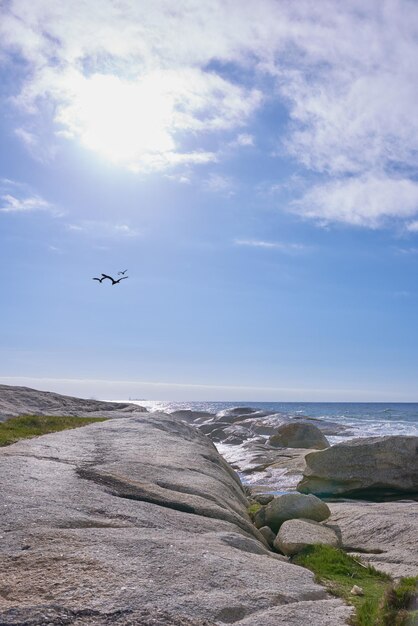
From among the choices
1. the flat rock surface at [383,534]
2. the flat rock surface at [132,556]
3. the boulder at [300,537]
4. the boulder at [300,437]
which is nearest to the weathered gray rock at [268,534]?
the boulder at [300,537]

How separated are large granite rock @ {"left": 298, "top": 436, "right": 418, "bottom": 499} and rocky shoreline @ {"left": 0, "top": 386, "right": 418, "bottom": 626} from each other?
604 centimetres

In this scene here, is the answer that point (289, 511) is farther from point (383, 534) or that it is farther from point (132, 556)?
point (132, 556)

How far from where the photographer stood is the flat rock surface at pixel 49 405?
28.7 metres

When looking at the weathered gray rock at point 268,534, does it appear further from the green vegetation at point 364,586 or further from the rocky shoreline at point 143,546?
the green vegetation at point 364,586

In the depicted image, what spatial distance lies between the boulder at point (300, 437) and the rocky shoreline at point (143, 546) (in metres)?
26.3

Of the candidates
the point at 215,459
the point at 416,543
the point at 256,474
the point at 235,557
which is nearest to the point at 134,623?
the point at 235,557

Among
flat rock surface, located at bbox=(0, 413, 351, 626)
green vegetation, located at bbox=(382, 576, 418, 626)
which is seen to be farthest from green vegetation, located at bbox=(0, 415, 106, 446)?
green vegetation, located at bbox=(382, 576, 418, 626)

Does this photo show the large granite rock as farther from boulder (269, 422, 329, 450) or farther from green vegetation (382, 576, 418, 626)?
boulder (269, 422, 329, 450)

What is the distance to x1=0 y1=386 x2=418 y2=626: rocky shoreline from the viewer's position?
6.30m

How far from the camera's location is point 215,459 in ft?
62.2

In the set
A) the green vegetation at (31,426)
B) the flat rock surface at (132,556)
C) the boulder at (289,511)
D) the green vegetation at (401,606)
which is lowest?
the boulder at (289,511)

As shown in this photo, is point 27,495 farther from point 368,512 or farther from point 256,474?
point 256,474

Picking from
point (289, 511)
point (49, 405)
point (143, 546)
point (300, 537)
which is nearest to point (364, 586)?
point (300, 537)

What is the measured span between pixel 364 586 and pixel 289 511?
20.6ft
